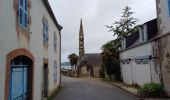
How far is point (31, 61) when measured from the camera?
31.7 feet

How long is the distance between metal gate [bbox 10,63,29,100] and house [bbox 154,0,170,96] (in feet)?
29.7

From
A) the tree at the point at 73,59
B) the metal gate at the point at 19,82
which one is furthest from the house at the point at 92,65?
the metal gate at the point at 19,82

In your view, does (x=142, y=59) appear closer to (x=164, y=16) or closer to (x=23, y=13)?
(x=164, y=16)

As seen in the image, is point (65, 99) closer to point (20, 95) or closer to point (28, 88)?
point (28, 88)

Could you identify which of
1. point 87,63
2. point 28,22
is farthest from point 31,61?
point 87,63

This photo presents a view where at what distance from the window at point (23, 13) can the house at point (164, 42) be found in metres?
8.78

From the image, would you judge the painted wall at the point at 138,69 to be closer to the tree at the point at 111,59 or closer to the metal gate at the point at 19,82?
the tree at the point at 111,59

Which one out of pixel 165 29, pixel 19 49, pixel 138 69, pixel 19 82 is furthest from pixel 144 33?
pixel 19 49

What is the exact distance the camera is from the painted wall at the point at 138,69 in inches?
701

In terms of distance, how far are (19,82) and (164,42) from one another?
32.9 feet

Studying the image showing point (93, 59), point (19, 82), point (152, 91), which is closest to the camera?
point (19, 82)

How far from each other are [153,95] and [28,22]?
30.6ft

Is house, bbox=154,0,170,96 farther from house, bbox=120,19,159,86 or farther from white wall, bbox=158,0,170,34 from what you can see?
house, bbox=120,19,159,86

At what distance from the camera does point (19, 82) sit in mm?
8305
